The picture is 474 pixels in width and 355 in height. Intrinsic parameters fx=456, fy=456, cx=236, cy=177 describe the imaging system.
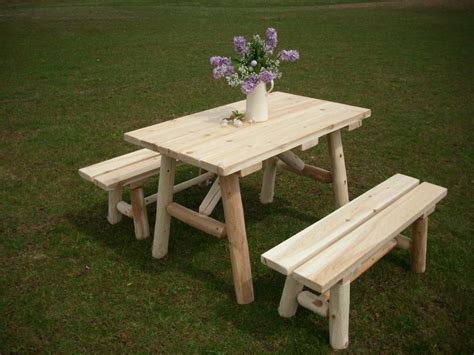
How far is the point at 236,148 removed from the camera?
2818 millimetres

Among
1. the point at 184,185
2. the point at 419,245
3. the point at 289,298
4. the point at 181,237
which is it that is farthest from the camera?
the point at 184,185

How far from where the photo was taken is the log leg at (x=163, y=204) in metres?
3.17

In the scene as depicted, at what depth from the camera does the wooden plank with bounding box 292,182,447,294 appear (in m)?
2.21

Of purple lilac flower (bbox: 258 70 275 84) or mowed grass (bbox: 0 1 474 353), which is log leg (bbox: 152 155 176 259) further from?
purple lilac flower (bbox: 258 70 275 84)

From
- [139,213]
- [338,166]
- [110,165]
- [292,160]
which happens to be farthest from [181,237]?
[338,166]

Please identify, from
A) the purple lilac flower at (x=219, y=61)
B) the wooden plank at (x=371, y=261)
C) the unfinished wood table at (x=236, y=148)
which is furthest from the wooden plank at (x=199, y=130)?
the wooden plank at (x=371, y=261)

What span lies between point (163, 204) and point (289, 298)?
1.14m

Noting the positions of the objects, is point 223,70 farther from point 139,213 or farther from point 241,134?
point 139,213

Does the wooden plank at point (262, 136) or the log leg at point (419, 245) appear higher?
the wooden plank at point (262, 136)

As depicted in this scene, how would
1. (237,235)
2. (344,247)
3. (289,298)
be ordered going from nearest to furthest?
(344,247) < (289,298) < (237,235)

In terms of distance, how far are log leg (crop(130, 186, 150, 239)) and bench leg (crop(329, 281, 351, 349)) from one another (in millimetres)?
1713

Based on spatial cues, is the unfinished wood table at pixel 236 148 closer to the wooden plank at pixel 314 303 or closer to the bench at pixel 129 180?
the bench at pixel 129 180

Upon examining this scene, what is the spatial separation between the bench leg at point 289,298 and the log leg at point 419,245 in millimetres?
923

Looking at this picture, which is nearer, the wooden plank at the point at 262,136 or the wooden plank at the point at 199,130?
the wooden plank at the point at 262,136
